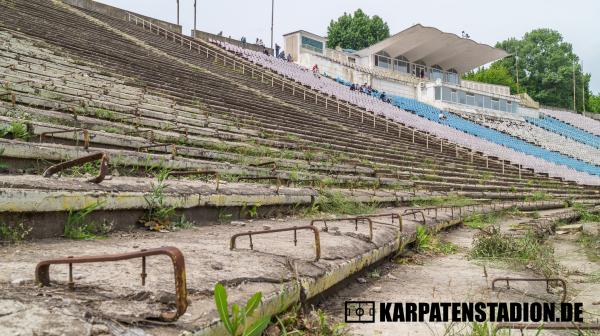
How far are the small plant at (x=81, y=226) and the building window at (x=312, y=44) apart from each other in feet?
102

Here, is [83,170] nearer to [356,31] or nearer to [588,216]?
[588,216]

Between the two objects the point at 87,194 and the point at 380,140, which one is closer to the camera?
the point at 87,194

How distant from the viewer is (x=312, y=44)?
33.4m

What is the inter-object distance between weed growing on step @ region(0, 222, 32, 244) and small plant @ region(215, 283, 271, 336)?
5.10ft

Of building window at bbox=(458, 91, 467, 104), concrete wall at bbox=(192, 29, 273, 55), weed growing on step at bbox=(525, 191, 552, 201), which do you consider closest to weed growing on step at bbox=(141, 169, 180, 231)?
weed growing on step at bbox=(525, 191, 552, 201)

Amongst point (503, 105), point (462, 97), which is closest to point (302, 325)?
point (462, 97)

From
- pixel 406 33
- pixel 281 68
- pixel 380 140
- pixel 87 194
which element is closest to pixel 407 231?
pixel 87 194

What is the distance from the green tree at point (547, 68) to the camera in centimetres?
5550

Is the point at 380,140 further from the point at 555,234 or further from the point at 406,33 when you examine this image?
the point at 406,33

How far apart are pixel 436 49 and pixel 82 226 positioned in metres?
38.1

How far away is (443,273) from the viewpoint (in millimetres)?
4051

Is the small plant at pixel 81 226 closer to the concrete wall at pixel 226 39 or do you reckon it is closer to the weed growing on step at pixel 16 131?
the weed growing on step at pixel 16 131

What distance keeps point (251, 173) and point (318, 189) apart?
3.23 ft

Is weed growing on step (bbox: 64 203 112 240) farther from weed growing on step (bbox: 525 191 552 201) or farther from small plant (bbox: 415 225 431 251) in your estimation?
weed growing on step (bbox: 525 191 552 201)
